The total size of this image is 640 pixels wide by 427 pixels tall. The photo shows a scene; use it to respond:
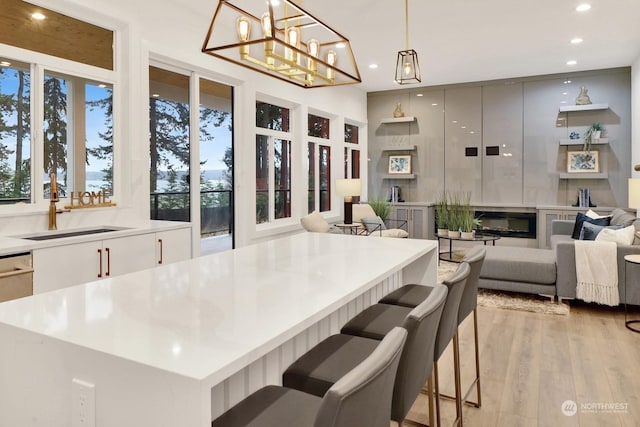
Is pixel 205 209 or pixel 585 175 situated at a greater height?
pixel 585 175

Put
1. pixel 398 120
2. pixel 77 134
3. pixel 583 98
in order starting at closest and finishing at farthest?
pixel 77 134 < pixel 583 98 < pixel 398 120

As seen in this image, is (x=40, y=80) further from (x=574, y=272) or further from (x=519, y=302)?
(x=574, y=272)

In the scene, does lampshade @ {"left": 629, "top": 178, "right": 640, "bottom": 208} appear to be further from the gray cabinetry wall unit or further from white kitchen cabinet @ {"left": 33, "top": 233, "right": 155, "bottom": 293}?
white kitchen cabinet @ {"left": 33, "top": 233, "right": 155, "bottom": 293}

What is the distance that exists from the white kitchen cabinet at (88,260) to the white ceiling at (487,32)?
2500 mm

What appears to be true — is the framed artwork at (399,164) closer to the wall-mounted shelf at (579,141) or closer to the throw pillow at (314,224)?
the wall-mounted shelf at (579,141)

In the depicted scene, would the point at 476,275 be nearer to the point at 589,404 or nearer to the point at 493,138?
the point at 589,404

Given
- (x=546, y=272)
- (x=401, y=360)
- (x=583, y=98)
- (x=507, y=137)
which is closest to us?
(x=401, y=360)

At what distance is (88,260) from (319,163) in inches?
204

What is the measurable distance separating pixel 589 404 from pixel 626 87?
6679 millimetres

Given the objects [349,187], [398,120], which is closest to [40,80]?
[349,187]

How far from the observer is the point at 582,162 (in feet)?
25.2

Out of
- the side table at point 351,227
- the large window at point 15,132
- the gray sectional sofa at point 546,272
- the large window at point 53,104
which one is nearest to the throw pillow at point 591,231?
the gray sectional sofa at point 546,272

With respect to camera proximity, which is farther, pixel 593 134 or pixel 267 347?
pixel 593 134

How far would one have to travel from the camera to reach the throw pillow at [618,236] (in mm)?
4377
